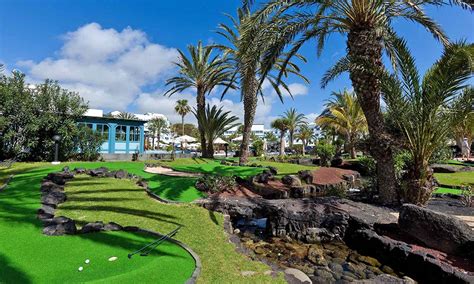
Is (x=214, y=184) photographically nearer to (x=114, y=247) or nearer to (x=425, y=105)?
(x=114, y=247)

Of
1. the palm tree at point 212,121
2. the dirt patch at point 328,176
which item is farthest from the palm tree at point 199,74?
the dirt patch at point 328,176

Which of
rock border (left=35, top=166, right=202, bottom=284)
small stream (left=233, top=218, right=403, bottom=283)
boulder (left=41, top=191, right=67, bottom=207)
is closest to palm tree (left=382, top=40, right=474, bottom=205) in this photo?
small stream (left=233, top=218, right=403, bottom=283)

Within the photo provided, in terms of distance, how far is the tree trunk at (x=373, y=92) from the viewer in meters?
9.31

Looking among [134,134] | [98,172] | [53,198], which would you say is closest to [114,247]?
[53,198]

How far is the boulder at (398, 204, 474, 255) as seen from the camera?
566cm

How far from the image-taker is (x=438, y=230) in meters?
5.93

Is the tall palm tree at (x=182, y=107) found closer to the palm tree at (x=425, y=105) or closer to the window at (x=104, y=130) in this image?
the window at (x=104, y=130)

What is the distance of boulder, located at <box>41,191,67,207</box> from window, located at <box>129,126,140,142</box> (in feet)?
57.5

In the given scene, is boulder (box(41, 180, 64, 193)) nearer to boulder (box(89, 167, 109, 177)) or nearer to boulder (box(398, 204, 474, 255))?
boulder (box(89, 167, 109, 177))

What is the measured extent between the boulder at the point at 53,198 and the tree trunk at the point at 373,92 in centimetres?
1035

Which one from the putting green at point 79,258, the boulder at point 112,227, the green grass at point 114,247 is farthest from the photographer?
the boulder at point 112,227

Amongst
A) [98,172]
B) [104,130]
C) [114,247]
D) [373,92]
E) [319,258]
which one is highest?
[373,92]

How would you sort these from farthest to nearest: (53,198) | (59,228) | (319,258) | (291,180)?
1. (291,180)
2. (53,198)
3. (319,258)
4. (59,228)

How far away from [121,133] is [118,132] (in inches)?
10.7
